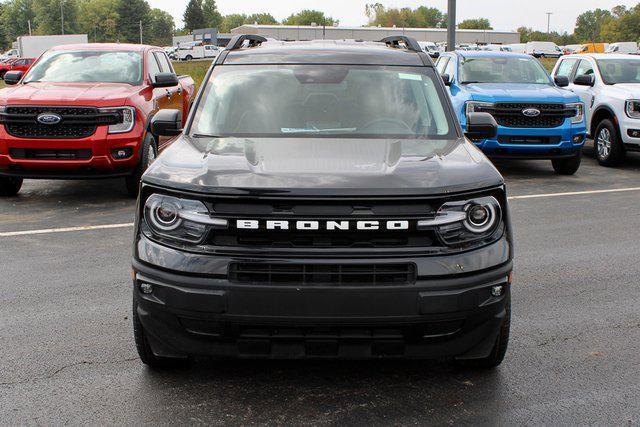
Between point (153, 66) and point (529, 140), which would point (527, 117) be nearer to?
point (529, 140)

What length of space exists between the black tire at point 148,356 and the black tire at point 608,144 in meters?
10.4

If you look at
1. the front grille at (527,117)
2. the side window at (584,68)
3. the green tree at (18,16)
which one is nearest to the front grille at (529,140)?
the front grille at (527,117)

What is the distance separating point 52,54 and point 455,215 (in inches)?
353

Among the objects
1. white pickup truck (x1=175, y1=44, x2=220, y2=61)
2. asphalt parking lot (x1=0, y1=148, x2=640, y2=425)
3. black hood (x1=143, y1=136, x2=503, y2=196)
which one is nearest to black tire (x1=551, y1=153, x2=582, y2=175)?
asphalt parking lot (x1=0, y1=148, x2=640, y2=425)

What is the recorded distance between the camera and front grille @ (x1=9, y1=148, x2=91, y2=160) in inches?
363

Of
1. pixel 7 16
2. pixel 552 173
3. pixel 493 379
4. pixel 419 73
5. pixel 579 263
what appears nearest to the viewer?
pixel 493 379

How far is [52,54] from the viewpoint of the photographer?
11.0 m

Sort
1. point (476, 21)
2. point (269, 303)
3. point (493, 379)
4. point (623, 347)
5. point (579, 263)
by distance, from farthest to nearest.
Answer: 1. point (476, 21)
2. point (579, 263)
3. point (623, 347)
4. point (493, 379)
5. point (269, 303)

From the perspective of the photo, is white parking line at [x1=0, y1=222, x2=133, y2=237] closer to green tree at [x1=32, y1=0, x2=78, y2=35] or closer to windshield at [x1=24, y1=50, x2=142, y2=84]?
windshield at [x1=24, y1=50, x2=142, y2=84]

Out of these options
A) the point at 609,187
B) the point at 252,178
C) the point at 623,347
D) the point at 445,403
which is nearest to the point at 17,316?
the point at 252,178

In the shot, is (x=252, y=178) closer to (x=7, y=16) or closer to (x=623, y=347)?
(x=623, y=347)

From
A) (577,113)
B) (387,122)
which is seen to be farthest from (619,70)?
(387,122)

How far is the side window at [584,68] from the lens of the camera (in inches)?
556

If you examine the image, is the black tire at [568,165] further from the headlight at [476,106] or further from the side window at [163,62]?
the side window at [163,62]
